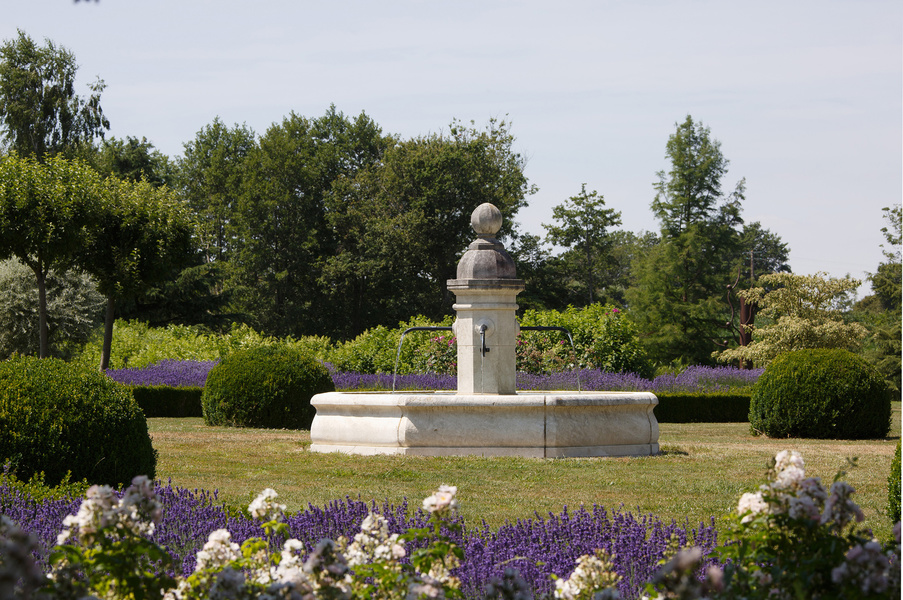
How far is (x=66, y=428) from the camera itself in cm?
681

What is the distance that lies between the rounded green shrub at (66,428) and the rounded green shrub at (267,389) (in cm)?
731

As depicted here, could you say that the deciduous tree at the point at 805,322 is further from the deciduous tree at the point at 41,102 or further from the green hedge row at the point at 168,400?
the deciduous tree at the point at 41,102

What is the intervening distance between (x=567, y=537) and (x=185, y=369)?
1737 cm

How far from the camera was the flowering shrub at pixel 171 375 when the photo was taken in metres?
19.7

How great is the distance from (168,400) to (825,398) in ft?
39.3

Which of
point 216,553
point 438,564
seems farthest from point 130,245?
point 438,564

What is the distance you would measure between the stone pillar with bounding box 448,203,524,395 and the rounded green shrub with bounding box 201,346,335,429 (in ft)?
13.5

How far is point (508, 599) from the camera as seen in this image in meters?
2.47

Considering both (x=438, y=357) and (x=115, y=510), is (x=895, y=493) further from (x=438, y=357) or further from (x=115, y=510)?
(x=438, y=357)

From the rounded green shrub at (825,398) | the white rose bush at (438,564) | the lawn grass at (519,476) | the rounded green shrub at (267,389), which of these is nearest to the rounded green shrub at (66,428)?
the lawn grass at (519,476)

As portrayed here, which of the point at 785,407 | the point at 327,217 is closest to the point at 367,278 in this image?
the point at 327,217

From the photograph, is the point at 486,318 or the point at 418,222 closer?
the point at 486,318

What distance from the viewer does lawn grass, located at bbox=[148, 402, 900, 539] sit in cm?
709

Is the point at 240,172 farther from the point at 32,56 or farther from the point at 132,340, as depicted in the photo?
the point at 132,340
